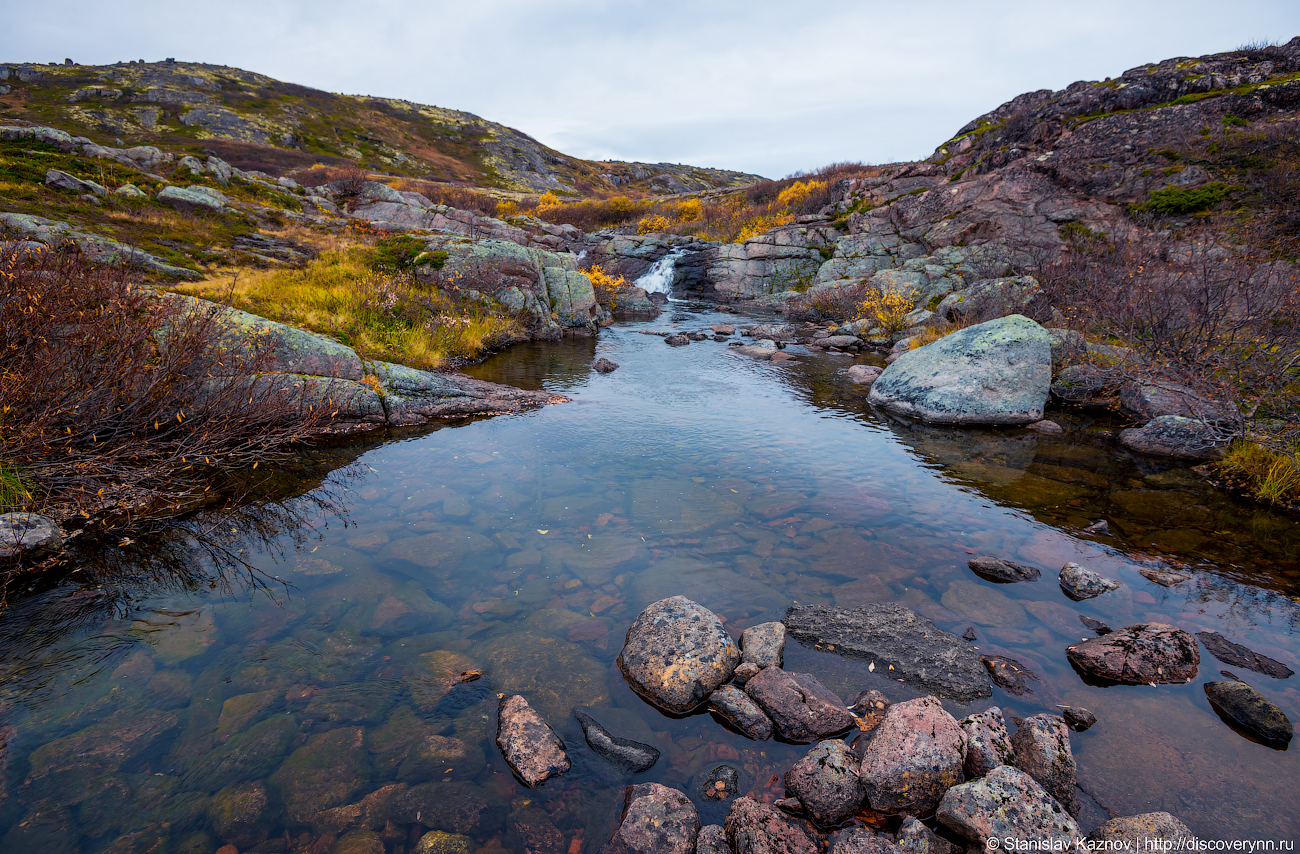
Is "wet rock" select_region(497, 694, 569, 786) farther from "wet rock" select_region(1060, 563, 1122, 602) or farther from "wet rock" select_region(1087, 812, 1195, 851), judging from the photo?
"wet rock" select_region(1060, 563, 1122, 602)

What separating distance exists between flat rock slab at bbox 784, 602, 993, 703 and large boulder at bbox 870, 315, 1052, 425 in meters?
7.89

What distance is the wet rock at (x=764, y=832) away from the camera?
3.12 meters

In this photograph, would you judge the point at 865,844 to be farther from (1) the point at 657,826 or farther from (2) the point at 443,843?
(2) the point at 443,843

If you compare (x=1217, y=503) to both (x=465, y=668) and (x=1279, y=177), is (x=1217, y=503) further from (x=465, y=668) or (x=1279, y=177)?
(x=1279, y=177)

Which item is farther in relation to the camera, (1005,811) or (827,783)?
(827,783)

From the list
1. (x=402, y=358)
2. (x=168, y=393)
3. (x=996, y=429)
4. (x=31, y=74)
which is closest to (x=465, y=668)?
(x=168, y=393)

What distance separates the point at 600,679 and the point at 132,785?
10.7 feet

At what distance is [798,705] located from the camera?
4.11 meters

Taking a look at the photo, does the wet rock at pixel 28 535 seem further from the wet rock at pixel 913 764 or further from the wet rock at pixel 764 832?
the wet rock at pixel 913 764

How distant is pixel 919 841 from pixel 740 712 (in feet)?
4.58

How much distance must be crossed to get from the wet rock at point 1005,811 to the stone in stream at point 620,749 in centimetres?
194

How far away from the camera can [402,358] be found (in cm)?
1259

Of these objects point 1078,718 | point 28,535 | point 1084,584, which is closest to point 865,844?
point 1078,718

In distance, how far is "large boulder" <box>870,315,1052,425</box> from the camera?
11625 mm
